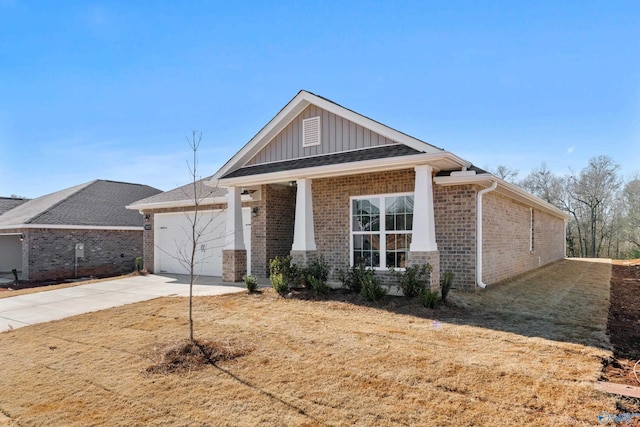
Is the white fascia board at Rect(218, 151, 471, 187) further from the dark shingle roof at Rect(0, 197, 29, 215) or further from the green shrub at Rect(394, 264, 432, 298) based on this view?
the dark shingle roof at Rect(0, 197, 29, 215)

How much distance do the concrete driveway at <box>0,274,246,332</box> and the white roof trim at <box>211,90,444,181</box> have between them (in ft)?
11.8

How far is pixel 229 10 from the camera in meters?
9.70

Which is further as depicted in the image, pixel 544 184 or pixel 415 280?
pixel 544 184

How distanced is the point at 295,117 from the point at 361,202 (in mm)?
3263

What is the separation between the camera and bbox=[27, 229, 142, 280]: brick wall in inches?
714

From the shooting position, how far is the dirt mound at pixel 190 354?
4.87 metres

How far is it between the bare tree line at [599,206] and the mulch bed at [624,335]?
88.5ft

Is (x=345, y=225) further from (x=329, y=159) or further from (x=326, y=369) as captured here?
(x=326, y=369)

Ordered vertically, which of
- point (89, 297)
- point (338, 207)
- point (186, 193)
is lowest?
point (89, 297)

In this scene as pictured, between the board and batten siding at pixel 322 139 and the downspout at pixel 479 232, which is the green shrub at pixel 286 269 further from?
the downspout at pixel 479 232

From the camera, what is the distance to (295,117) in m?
11.5

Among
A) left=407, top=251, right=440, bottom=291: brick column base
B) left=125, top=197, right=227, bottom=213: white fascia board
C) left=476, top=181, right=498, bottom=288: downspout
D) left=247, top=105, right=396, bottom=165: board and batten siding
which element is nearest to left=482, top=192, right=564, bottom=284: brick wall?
left=476, top=181, right=498, bottom=288: downspout

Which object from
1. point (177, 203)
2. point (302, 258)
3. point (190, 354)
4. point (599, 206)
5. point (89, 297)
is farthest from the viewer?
point (599, 206)

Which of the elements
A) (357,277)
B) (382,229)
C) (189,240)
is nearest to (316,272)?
(357,277)
